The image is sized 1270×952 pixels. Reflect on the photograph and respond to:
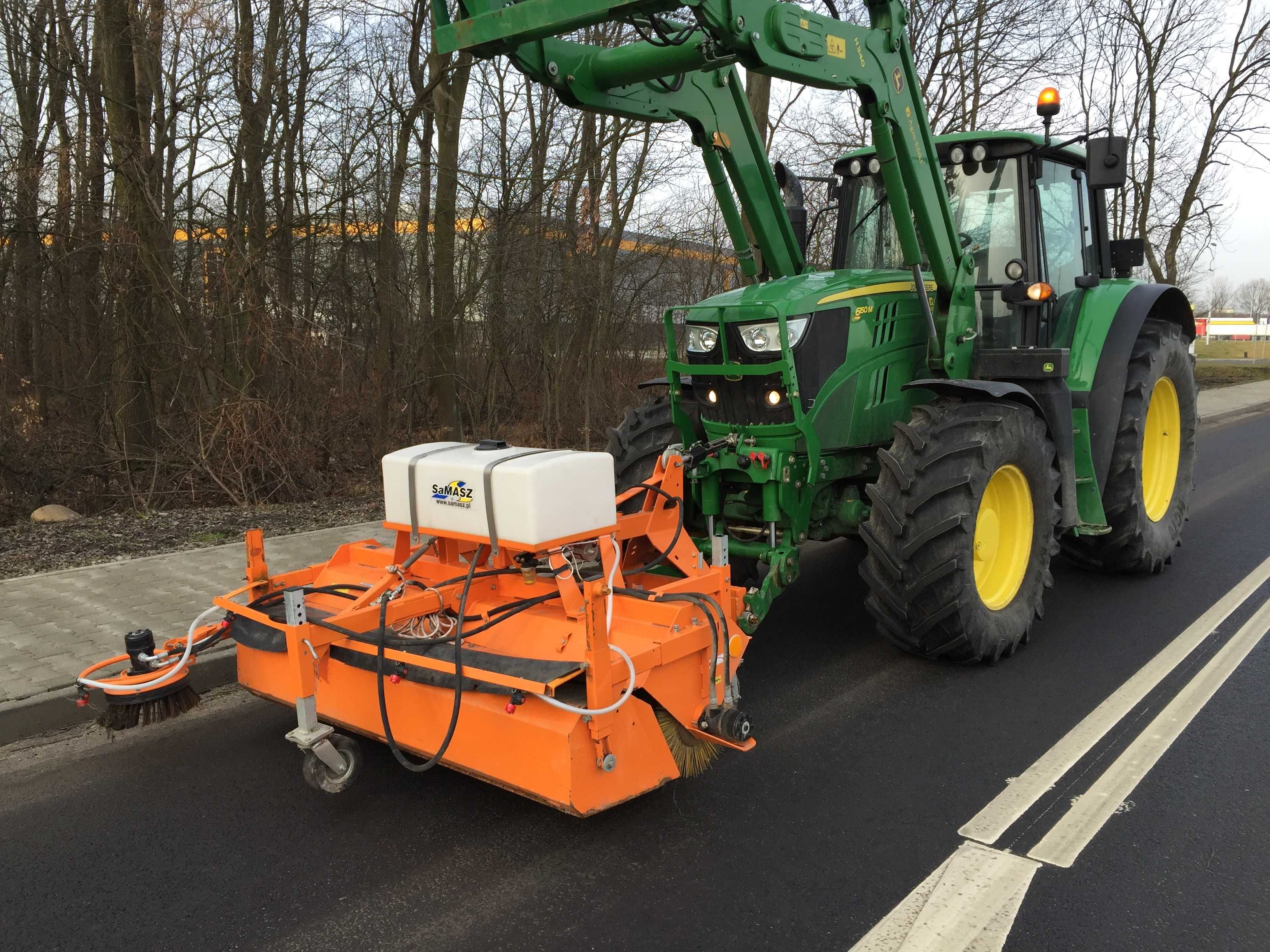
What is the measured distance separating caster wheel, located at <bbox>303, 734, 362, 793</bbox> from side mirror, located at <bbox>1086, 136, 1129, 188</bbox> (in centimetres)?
458

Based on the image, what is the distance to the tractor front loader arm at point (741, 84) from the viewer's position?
3674 mm

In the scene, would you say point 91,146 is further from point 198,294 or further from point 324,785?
point 324,785

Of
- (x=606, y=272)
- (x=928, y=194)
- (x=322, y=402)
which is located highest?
(x=606, y=272)

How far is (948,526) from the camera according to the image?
14.3ft

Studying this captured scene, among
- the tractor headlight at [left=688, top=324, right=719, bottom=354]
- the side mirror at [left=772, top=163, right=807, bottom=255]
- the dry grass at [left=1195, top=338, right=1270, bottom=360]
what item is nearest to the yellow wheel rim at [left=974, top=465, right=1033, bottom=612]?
the tractor headlight at [left=688, top=324, right=719, bottom=354]

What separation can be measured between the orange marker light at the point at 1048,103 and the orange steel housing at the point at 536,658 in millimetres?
2936

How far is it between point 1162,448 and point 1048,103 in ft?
10.0

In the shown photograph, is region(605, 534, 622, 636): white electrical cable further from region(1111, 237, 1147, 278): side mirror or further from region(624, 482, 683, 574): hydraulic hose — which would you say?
region(1111, 237, 1147, 278): side mirror

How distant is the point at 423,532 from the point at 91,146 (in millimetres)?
8114

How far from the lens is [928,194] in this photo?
4859 mm

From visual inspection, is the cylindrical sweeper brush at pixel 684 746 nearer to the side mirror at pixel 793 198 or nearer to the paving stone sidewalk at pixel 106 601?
the paving stone sidewalk at pixel 106 601

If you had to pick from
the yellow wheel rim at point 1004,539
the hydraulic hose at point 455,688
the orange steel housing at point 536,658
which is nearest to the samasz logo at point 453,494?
the orange steel housing at point 536,658

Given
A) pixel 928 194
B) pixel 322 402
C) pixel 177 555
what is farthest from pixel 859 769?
pixel 322 402

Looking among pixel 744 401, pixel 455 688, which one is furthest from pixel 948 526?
pixel 455 688
